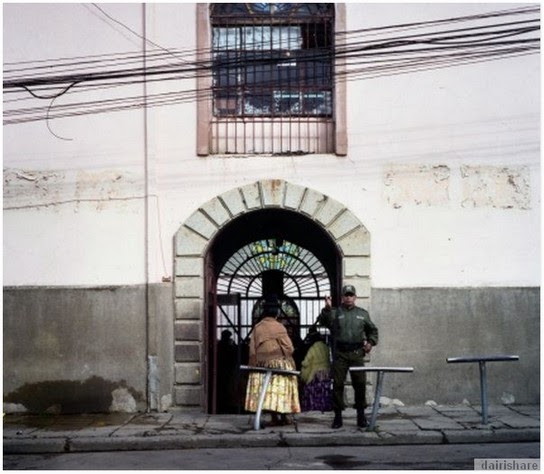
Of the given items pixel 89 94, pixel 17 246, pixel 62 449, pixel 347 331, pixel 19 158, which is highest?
pixel 89 94

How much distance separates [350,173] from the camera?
12.8 metres

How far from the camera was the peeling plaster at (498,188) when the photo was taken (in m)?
12.8

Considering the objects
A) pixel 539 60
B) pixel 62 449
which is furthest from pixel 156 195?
pixel 539 60

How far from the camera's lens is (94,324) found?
12.6 m

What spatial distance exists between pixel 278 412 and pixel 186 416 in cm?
162

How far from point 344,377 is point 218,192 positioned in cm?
353

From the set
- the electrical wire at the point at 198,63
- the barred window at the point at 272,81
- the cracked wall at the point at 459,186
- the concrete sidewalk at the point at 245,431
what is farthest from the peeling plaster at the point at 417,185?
the concrete sidewalk at the point at 245,431

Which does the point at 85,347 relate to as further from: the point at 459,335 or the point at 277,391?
the point at 459,335

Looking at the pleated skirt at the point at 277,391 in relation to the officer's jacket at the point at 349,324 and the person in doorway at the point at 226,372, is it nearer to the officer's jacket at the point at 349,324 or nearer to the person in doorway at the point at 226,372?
the officer's jacket at the point at 349,324

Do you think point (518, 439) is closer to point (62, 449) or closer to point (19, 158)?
point (62, 449)

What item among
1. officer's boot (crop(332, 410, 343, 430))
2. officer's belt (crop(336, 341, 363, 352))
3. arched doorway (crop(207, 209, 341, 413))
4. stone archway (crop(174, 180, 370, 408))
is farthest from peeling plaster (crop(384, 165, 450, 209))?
officer's boot (crop(332, 410, 343, 430))

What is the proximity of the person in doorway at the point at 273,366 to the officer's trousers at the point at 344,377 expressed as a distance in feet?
1.94

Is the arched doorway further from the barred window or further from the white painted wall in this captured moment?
the barred window

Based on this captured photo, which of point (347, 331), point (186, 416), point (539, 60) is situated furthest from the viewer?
point (539, 60)
